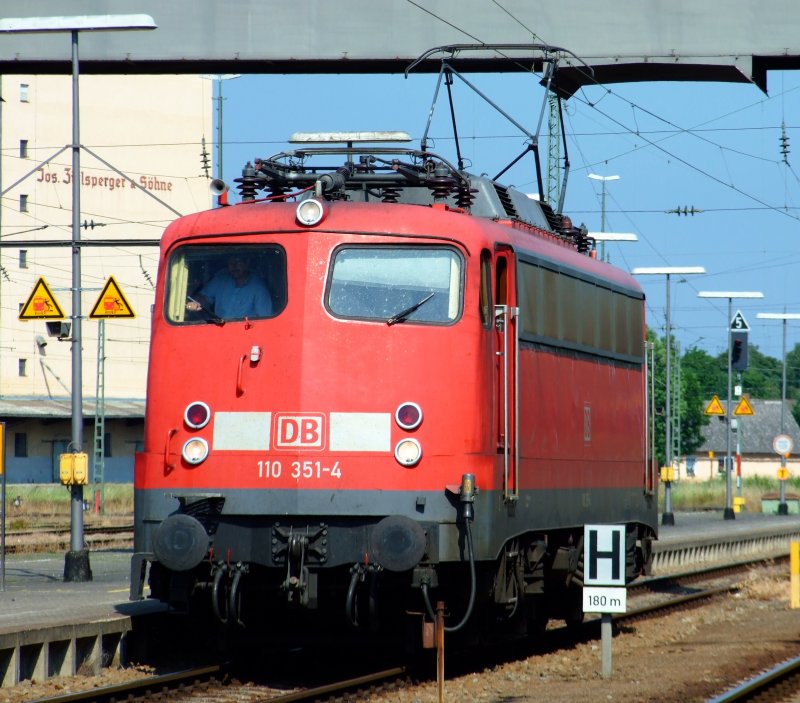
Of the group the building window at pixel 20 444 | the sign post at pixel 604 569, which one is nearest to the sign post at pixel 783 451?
the building window at pixel 20 444

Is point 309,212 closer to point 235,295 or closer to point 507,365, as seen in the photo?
point 235,295

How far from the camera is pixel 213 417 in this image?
465 inches

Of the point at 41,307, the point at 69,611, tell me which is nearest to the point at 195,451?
the point at 69,611

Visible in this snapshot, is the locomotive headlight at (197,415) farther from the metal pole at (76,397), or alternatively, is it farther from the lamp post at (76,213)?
the metal pole at (76,397)

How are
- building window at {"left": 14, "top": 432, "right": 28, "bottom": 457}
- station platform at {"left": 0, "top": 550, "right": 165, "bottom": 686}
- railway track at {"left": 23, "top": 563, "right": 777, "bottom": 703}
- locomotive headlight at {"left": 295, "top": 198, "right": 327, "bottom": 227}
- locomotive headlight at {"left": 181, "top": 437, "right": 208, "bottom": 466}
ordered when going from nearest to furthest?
1. railway track at {"left": 23, "top": 563, "right": 777, "bottom": 703}
2. locomotive headlight at {"left": 181, "top": 437, "right": 208, "bottom": 466}
3. locomotive headlight at {"left": 295, "top": 198, "right": 327, "bottom": 227}
4. station platform at {"left": 0, "top": 550, "right": 165, "bottom": 686}
5. building window at {"left": 14, "top": 432, "right": 28, "bottom": 457}

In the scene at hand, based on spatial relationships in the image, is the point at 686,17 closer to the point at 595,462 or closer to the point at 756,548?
the point at 595,462

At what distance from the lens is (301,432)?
37.8 feet

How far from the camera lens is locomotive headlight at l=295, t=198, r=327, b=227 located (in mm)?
12000

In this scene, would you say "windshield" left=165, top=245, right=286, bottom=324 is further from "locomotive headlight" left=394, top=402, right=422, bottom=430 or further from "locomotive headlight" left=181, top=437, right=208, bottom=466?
"locomotive headlight" left=394, top=402, right=422, bottom=430

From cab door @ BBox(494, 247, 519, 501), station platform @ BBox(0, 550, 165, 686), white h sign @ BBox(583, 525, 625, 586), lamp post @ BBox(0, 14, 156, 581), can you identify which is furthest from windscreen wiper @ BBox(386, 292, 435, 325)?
lamp post @ BBox(0, 14, 156, 581)

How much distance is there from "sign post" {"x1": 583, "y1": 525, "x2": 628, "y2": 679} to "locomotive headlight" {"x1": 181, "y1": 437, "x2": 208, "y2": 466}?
3.20m

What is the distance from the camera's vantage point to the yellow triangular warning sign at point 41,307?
20438mm

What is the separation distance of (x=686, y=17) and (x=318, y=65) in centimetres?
576

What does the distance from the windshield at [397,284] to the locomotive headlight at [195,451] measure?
1.42 metres
